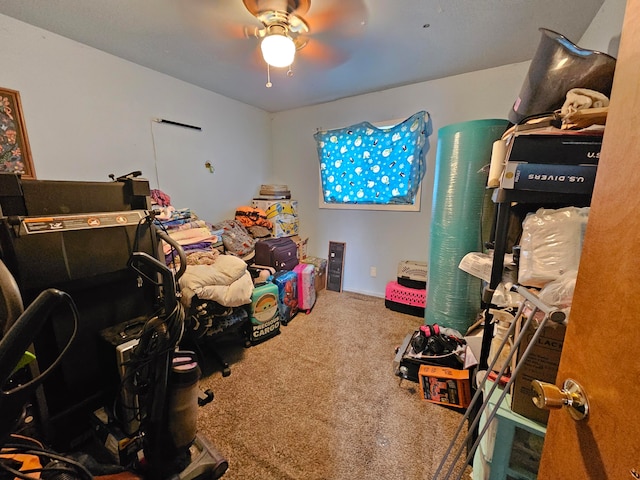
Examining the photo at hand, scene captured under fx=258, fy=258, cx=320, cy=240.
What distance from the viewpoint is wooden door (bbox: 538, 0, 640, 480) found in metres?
0.42

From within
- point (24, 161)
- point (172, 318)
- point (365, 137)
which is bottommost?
point (172, 318)

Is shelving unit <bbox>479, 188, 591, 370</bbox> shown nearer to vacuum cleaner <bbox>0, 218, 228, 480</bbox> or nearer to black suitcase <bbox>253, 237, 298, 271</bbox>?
vacuum cleaner <bbox>0, 218, 228, 480</bbox>

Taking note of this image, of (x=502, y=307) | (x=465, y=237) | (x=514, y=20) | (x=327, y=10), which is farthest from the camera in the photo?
(x=465, y=237)

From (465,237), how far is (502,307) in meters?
0.99

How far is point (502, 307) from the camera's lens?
1207mm

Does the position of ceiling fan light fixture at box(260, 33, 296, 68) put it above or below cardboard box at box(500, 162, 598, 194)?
above

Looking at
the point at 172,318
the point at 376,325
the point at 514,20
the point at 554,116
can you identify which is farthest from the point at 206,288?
the point at 514,20

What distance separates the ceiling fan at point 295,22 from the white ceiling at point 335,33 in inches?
0.4

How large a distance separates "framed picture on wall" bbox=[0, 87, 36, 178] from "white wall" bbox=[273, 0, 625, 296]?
99.3 inches

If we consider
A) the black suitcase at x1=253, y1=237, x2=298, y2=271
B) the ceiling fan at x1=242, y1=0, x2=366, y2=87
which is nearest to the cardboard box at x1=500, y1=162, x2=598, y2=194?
the ceiling fan at x1=242, y1=0, x2=366, y2=87

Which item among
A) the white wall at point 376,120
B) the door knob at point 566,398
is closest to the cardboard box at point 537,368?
the door knob at point 566,398

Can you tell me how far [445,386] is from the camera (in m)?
1.61

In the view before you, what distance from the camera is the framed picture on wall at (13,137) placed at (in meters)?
1.67

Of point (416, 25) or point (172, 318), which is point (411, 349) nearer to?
point (172, 318)
